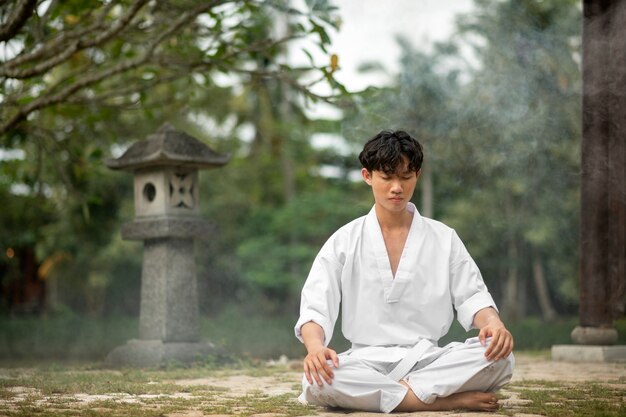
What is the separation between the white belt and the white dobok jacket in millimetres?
33

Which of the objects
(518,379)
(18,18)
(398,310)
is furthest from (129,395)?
(18,18)

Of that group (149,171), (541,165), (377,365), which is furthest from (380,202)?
(541,165)

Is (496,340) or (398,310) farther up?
(398,310)

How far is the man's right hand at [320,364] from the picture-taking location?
10.6 ft

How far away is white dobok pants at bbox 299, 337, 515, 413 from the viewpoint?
3336 millimetres

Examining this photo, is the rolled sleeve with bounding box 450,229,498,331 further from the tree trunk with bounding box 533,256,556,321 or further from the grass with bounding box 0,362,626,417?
the tree trunk with bounding box 533,256,556,321

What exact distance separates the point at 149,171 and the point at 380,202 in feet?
12.1

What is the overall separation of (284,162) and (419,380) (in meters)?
15.8

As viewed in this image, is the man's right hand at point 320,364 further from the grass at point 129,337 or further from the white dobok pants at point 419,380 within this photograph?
the grass at point 129,337

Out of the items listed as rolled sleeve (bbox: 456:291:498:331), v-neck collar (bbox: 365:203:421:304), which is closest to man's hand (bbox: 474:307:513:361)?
rolled sleeve (bbox: 456:291:498:331)

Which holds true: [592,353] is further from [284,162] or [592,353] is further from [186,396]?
[284,162]

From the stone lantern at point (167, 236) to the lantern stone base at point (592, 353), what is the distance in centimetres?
283

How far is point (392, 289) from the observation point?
3.55 m

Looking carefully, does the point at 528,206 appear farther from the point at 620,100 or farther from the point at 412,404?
the point at 412,404
